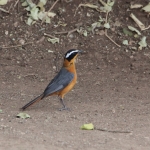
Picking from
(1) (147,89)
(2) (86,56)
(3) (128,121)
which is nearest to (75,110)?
(3) (128,121)

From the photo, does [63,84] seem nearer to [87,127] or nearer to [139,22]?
[87,127]

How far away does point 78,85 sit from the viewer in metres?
11.9

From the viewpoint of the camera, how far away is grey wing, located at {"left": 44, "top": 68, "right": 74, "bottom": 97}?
10.2m

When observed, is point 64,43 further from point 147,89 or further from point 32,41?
point 147,89

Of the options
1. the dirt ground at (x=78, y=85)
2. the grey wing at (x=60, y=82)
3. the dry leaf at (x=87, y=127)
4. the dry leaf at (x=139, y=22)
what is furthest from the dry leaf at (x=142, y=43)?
the dry leaf at (x=87, y=127)

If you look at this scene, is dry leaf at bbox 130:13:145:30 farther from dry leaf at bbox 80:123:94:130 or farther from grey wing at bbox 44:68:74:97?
dry leaf at bbox 80:123:94:130

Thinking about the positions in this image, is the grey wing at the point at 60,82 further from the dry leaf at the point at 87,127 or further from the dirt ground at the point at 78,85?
the dry leaf at the point at 87,127

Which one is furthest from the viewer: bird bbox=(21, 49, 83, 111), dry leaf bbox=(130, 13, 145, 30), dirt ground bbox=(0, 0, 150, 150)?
dry leaf bbox=(130, 13, 145, 30)

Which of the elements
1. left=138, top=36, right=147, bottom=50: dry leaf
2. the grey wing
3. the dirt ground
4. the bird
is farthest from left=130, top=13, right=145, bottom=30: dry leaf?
the grey wing

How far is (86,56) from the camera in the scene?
1310 cm

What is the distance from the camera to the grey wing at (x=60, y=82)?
10.2 m

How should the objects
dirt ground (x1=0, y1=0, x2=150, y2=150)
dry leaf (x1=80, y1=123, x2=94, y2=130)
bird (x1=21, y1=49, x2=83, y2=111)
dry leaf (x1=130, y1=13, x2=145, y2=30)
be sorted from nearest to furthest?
dirt ground (x1=0, y1=0, x2=150, y2=150), dry leaf (x1=80, y1=123, x2=94, y2=130), bird (x1=21, y1=49, x2=83, y2=111), dry leaf (x1=130, y1=13, x2=145, y2=30)

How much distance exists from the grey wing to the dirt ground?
13.5 inches

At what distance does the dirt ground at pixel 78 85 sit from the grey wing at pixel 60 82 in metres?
0.34
